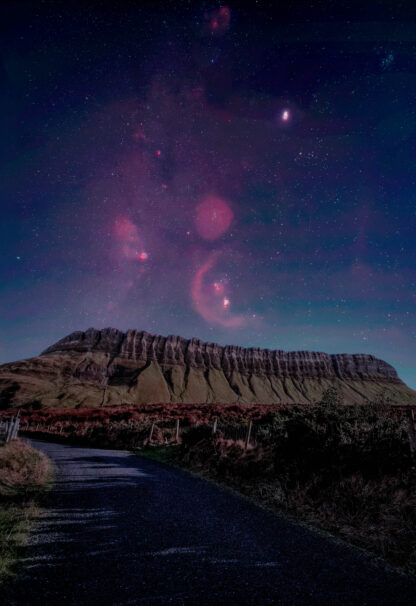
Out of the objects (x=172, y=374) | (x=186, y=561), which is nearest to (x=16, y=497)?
(x=186, y=561)

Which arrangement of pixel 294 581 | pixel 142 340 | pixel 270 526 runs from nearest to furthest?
pixel 294 581 → pixel 270 526 → pixel 142 340

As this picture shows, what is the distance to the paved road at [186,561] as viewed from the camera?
12.7 ft

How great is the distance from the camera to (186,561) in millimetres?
4840

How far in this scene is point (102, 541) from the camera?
547 centimetres

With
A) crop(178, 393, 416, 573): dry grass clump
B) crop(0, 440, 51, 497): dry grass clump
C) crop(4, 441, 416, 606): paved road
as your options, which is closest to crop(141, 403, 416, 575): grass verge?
crop(178, 393, 416, 573): dry grass clump

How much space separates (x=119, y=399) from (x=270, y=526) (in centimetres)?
10280

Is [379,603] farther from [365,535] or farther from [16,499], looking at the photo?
[16,499]

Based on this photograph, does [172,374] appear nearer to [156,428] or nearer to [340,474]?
[156,428]

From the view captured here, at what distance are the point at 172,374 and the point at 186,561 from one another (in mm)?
151558

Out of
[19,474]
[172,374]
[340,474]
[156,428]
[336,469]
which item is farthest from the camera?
[172,374]

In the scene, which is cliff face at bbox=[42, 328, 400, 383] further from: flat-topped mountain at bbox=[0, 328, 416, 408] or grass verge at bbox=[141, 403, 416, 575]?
grass verge at bbox=[141, 403, 416, 575]

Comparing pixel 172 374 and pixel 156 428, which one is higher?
pixel 172 374

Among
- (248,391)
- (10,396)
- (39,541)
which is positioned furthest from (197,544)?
(248,391)

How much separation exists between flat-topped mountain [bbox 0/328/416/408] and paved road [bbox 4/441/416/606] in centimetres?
8668
